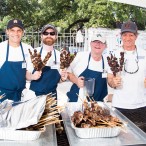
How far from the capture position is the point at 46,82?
283 cm

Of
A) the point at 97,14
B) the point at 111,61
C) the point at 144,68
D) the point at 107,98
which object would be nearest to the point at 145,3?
the point at 144,68

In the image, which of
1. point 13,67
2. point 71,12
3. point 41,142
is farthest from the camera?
point 71,12

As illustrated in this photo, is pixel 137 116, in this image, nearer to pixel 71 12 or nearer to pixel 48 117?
pixel 48 117

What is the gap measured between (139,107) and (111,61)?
0.64 meters

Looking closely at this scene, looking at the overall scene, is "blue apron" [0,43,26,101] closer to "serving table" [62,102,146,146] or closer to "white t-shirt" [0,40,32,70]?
"white t-shirt" [0,40,32,70]

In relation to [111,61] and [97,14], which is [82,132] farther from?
[97,14]

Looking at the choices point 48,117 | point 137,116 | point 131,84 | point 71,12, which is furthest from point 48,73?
point 71,12

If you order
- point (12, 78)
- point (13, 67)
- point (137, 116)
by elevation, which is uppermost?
point (13, 67)

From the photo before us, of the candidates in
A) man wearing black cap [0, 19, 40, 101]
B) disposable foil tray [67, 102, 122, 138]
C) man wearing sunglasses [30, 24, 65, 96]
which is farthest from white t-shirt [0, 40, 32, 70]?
disposable foil tray [67, 102, 122, 138]

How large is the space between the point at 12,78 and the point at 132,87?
1.12 meters

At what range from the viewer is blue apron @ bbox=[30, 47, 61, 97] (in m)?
2.82

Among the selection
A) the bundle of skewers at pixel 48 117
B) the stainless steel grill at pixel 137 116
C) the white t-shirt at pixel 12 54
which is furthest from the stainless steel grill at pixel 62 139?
the white t-shirt at pixel 12 54

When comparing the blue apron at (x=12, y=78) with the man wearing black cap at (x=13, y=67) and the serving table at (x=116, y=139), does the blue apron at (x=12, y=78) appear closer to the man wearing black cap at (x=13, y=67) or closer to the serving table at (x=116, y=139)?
the man wearing black cap at (x=13, y=67)

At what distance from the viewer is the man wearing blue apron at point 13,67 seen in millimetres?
2574
